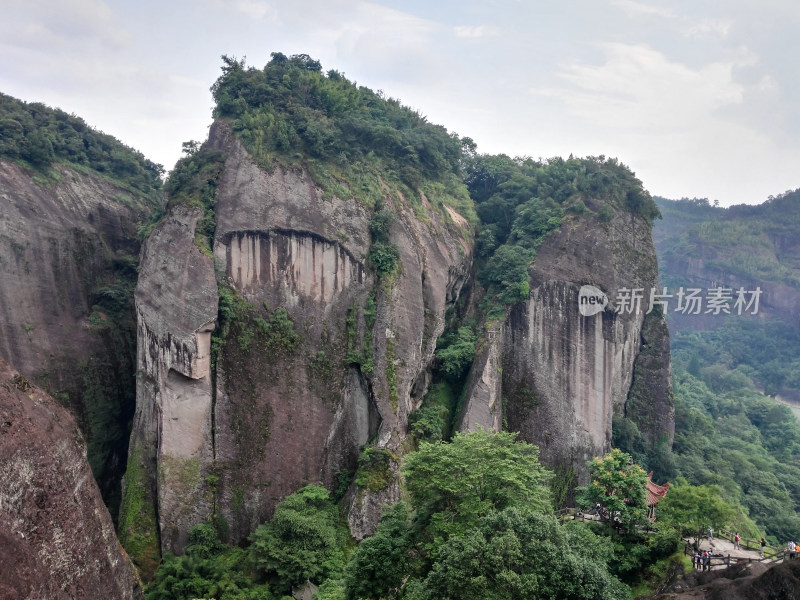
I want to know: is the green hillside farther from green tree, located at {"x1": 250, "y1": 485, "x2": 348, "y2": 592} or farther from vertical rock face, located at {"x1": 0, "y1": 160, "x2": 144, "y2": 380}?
vertical rock face, located at {"x1": 0, "y1": 160, "x2": 144, "y2": 380}

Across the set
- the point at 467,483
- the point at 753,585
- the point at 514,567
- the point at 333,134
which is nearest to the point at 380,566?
the point at 467,483

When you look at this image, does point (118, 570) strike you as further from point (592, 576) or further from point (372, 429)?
point (592, 576)

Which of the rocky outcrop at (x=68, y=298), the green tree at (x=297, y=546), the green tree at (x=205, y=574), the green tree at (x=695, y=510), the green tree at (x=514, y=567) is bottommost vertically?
the green tree at (x=205, y=574)

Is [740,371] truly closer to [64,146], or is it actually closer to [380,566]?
[380,566]

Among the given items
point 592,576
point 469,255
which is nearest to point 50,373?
point 469,255

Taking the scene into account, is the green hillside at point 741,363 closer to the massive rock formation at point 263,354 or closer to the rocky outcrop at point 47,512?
the massive rock formation at point 263,354

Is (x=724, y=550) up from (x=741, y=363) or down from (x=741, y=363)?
up

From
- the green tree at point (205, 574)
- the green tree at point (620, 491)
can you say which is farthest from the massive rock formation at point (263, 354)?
the green tree at point (620, 491)
